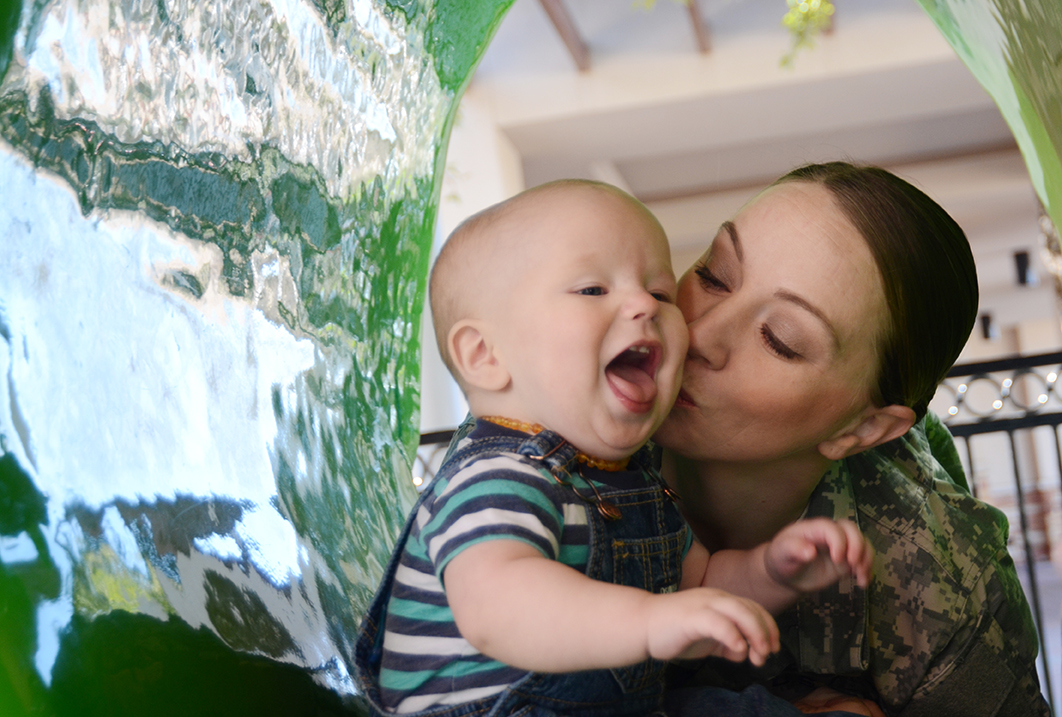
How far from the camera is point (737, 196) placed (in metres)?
7.11

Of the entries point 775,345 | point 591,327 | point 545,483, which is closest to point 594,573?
point 545,483

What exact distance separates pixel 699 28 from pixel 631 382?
4308mm

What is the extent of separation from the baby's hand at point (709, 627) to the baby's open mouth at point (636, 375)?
0.22 m

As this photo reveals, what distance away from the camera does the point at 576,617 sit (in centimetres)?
60

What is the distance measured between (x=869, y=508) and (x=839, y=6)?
14.5 ft

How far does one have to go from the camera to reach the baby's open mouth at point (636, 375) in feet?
2.49

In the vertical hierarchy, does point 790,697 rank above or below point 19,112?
below

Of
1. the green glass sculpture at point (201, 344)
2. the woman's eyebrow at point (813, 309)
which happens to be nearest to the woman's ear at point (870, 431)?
the woman's eyebrow at point (813, 309)

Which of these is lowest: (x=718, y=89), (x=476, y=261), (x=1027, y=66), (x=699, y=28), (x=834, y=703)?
(x=834, y=703)

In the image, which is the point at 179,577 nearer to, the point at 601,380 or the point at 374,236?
the point at 601,380

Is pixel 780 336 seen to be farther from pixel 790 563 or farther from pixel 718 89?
pixel 718 89

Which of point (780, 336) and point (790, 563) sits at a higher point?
point (780, 336)

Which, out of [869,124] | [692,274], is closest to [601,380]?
[692,274]

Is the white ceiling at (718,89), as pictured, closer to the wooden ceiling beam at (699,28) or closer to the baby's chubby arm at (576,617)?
the wooden ceiling beam at (699,28)
